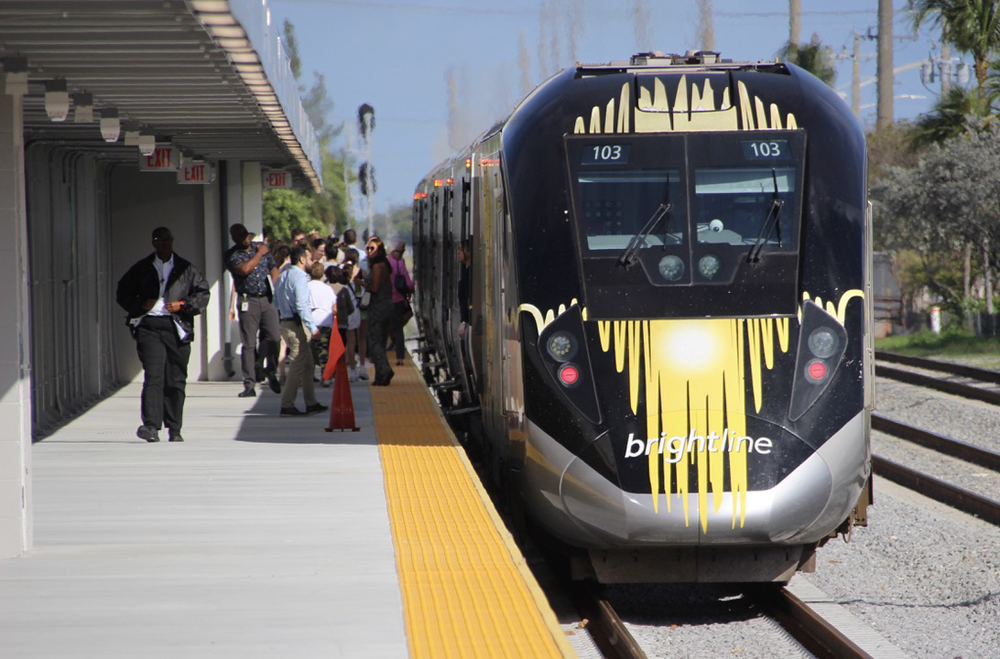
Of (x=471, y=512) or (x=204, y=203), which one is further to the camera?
(x=204, y=203)

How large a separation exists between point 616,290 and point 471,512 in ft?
4.88

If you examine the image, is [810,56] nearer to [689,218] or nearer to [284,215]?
[284,215]

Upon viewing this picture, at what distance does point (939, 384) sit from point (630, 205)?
14247mm

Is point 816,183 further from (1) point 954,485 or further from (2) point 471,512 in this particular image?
(1) point 954,485

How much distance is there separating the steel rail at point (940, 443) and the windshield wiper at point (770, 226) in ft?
23.8

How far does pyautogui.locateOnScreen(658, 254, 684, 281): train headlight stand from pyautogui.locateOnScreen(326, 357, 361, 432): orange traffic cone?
4.43 m

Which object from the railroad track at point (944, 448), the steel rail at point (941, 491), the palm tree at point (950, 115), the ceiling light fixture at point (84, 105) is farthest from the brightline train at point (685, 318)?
the palm tree at point (950, 115)

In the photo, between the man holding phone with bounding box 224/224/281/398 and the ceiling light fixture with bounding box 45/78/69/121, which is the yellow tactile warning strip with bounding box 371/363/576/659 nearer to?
the ceiling light fixture with bounding box 45/78/69/121

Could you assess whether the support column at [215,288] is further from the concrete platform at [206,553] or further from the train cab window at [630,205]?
the train cab window at [630,205]

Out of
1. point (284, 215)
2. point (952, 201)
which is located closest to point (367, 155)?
point (284, 215)

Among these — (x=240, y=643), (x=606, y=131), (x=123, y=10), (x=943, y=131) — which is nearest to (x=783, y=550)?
(x=606, y=131)

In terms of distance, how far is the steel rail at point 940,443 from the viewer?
47.7ft

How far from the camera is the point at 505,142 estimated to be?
8539mm

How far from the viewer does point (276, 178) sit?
21.4 m
